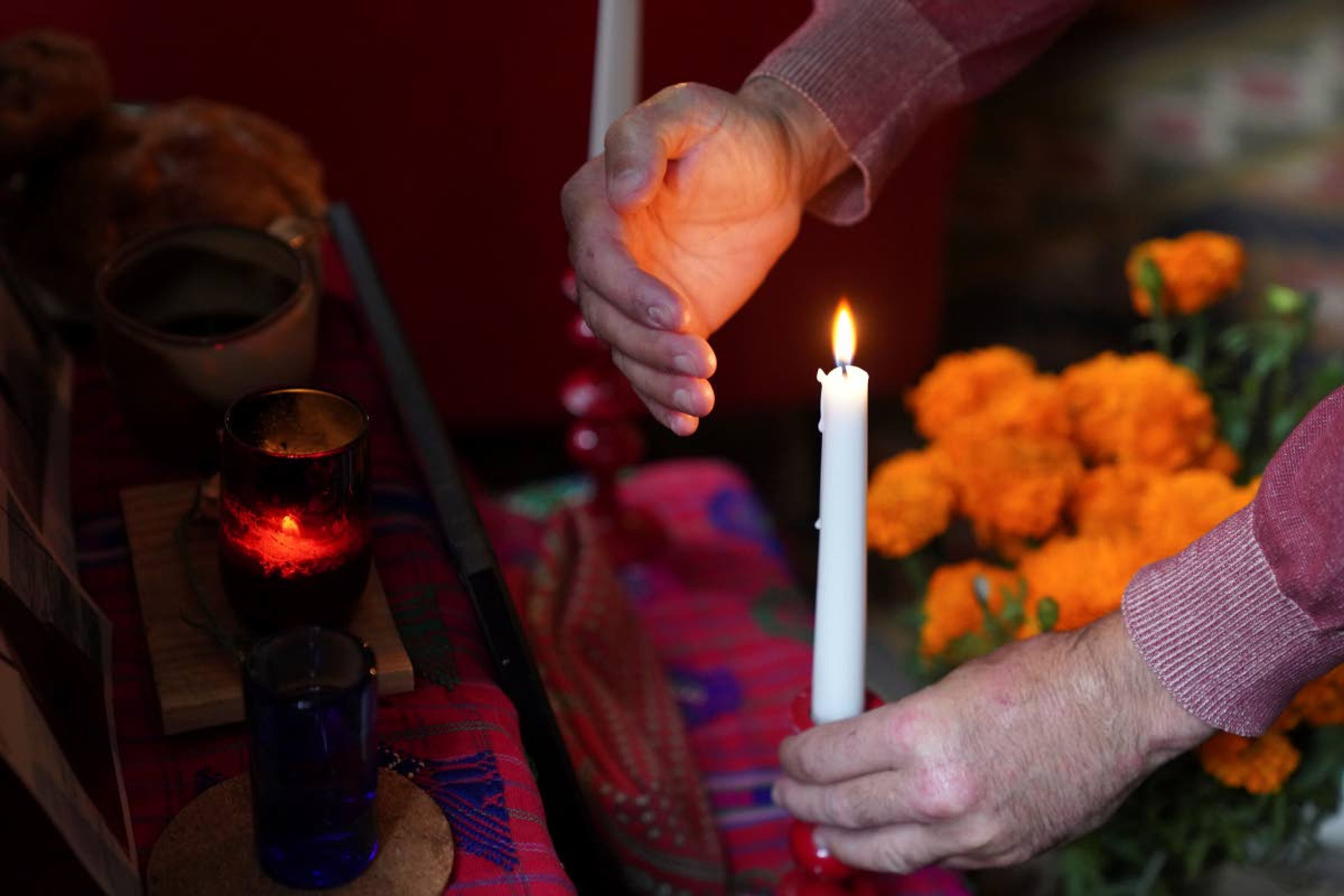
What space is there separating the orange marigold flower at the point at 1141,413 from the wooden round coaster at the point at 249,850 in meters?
0.49

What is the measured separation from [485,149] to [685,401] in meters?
1.09

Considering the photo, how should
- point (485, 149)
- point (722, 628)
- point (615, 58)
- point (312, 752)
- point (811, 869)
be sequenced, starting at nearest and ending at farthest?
point (312, 752) → point (811, 869) → point (615, 58) → point (722, 628) → point (485, 149)

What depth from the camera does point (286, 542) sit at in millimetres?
679

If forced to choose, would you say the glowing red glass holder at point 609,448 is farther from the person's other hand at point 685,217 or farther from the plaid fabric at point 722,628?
the person's other hand at point 685,217

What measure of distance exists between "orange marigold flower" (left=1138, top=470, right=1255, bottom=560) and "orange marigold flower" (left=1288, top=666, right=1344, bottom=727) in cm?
10

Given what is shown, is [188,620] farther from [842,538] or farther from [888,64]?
[888,64]

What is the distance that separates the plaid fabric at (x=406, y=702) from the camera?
0.65 meters

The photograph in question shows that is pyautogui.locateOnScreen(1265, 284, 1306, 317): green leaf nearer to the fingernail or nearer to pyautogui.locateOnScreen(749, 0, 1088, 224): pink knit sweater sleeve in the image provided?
pyautogui.locateOnScreen(749, 0, 1088, 224): pink knit sweater sleeve

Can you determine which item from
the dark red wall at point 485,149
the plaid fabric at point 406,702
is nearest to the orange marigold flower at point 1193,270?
Answer: the plaid fabric at point 406,702

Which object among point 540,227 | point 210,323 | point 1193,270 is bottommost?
point 540,227

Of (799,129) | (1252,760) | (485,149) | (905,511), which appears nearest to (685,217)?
(799,129)

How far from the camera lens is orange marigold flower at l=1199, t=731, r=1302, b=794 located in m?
0.81

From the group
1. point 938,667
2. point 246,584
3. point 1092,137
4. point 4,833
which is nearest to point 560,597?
point 938,667

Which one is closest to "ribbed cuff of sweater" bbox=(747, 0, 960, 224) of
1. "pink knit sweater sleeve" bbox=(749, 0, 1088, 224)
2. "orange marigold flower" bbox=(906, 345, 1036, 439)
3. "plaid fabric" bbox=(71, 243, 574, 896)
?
"pink knit sweater sleeve" bbox=(749, 0, 1088, 224)
